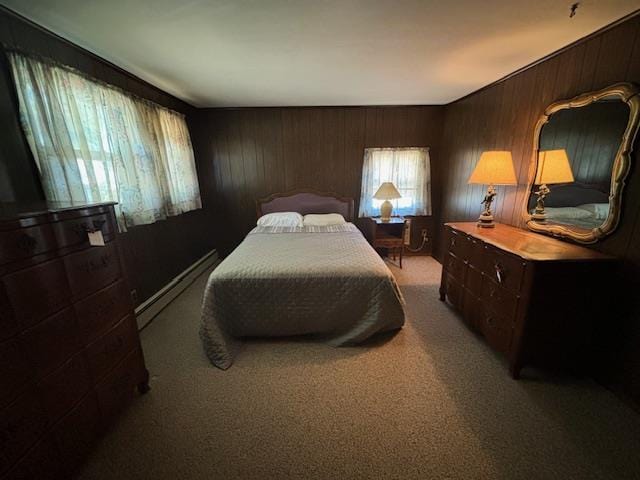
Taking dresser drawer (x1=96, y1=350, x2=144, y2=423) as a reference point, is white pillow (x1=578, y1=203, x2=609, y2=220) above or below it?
above

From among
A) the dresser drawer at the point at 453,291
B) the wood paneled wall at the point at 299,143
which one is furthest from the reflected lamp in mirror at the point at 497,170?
the wood paneled wall at the point at 299,143

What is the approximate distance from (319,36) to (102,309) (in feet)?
7.02

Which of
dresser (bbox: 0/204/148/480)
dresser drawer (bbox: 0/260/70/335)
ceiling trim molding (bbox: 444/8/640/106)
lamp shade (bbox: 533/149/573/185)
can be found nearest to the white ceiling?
ceiling trim molding (bbox: 444/8/640/106)

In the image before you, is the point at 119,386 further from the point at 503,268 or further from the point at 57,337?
the point at 503,268

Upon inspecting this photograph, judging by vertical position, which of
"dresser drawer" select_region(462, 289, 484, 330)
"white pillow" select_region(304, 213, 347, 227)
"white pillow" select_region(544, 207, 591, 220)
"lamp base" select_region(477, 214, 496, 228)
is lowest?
"dresser drawer" select_region(462, 289, 484, 330)

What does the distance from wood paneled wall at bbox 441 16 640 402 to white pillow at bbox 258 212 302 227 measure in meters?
2.19

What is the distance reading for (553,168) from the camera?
1973mm

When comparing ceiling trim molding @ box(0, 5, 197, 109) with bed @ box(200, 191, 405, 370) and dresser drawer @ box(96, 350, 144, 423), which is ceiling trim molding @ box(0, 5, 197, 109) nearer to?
bed @ box(200, 191, 405, 370)

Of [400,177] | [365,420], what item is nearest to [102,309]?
[365,420]

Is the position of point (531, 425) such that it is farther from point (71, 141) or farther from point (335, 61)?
point (71, 141)

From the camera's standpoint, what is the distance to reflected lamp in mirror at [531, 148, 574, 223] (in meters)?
1.90

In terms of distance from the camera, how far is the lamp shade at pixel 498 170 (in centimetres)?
218

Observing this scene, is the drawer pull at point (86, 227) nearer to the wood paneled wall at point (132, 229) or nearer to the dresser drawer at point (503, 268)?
the wood paneled wall at point (132, 229)

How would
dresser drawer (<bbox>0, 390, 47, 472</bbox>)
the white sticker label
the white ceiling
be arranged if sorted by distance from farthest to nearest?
1. the white ceiling
2. the white sticker label
3. dresser drawer (<bbox>0, 390, 47, 472</bbox>)
